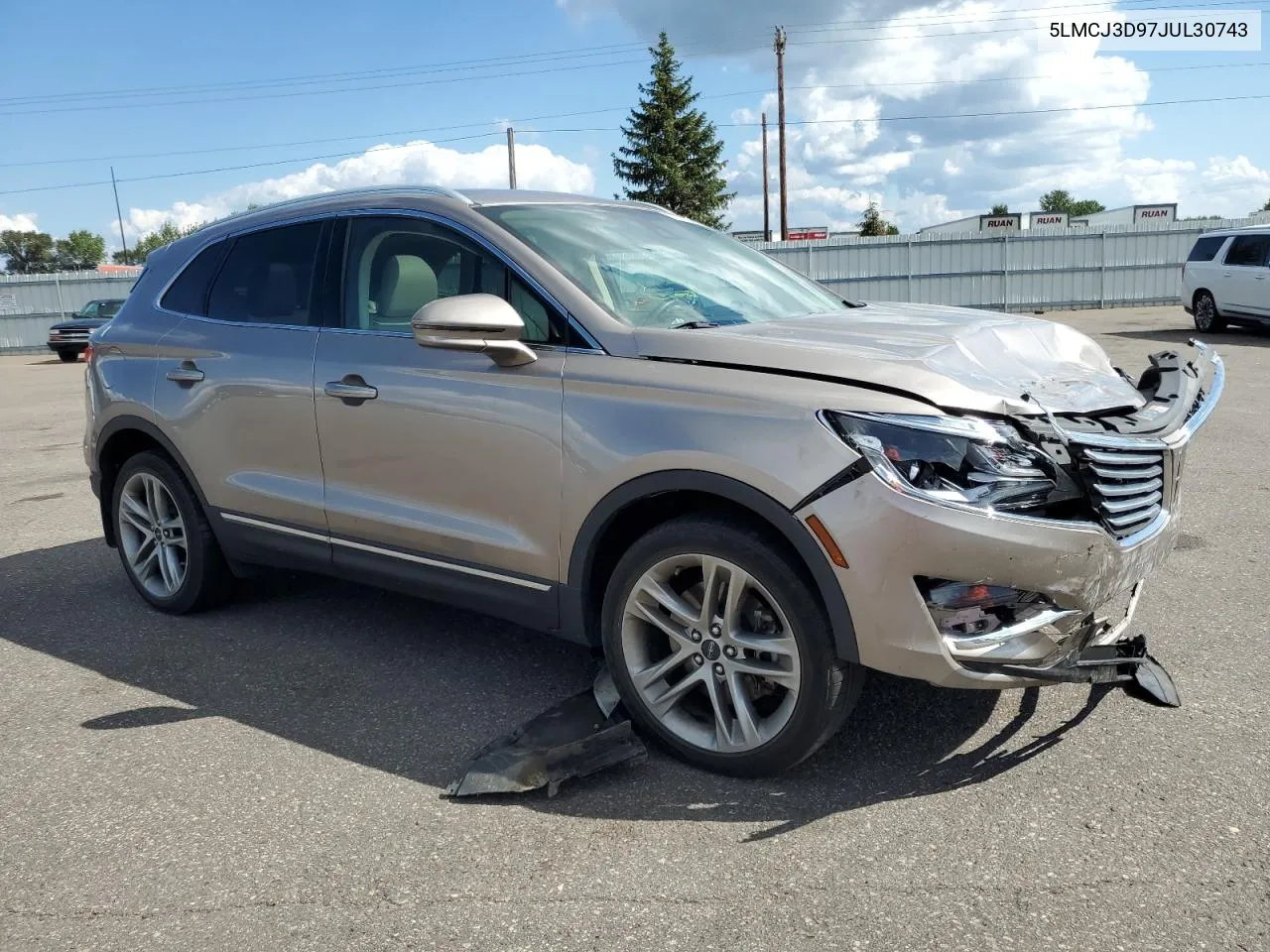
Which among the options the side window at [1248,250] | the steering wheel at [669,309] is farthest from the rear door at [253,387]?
the side window at [1248,250]

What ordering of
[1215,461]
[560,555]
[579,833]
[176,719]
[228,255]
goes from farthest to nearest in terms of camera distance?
[1215,461] → [228,255] → [176,719] → [560,555] → [579,833]

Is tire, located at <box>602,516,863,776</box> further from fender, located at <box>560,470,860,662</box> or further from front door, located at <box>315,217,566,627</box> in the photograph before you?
front door, located at <box>315,217,566,627</box>

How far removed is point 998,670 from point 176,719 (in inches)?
113

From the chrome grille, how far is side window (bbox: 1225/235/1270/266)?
1683 centimetres

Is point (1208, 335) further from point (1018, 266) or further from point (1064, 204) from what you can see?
point (1064, 204)

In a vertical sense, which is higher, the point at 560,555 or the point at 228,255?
the point at 228,255

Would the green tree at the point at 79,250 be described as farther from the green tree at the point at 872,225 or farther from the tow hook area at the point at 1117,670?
the tow hook area at the point at 1117,670

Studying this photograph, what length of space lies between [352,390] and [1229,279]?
58.8 ft

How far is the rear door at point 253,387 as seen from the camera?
14.1ft

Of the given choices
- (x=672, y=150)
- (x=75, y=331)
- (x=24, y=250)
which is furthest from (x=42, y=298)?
(x=24, y=250)

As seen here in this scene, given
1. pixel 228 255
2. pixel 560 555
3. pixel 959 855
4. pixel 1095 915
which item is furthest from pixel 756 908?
pixel 228 255

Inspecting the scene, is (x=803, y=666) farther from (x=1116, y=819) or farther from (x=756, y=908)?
(x=1116, y=819)

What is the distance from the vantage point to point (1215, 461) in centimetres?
790

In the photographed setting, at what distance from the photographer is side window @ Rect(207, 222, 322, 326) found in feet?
14.5
